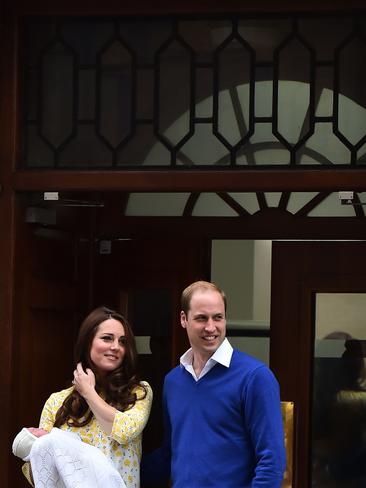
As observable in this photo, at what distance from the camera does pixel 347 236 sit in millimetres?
7012

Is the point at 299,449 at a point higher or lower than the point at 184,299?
lower

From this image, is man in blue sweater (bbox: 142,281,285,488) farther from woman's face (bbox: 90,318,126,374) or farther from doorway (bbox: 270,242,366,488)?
doorway (bbox: 270,242,366,488)

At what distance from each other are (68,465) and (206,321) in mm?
710

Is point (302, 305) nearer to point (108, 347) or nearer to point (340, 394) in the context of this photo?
point (340, 394)

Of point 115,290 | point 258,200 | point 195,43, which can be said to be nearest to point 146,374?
point 115,290

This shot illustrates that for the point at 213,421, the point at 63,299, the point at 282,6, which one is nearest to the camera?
the point at 213,421

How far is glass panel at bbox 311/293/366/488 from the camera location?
6.93m

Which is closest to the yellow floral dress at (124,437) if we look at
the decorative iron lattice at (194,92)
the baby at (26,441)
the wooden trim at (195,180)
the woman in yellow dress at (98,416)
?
the woman in yellow dress at (98,416)

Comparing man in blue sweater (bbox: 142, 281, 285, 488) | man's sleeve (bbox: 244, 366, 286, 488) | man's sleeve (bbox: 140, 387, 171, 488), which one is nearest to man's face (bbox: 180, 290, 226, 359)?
man in blue sweater (bbox: 142, 281, 285, 488)

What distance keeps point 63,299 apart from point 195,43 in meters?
1.44

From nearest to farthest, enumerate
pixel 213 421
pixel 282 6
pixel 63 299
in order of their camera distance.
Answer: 1. pixel 213 421
2. pixel 282 6
3. pixel 63 299

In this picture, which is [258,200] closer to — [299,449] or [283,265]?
[283,265]

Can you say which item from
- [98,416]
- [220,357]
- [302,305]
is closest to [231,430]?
[220,357]

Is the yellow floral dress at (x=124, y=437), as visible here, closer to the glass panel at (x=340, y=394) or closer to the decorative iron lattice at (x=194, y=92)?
the decorative iron lattice at (x=194, y=92)
